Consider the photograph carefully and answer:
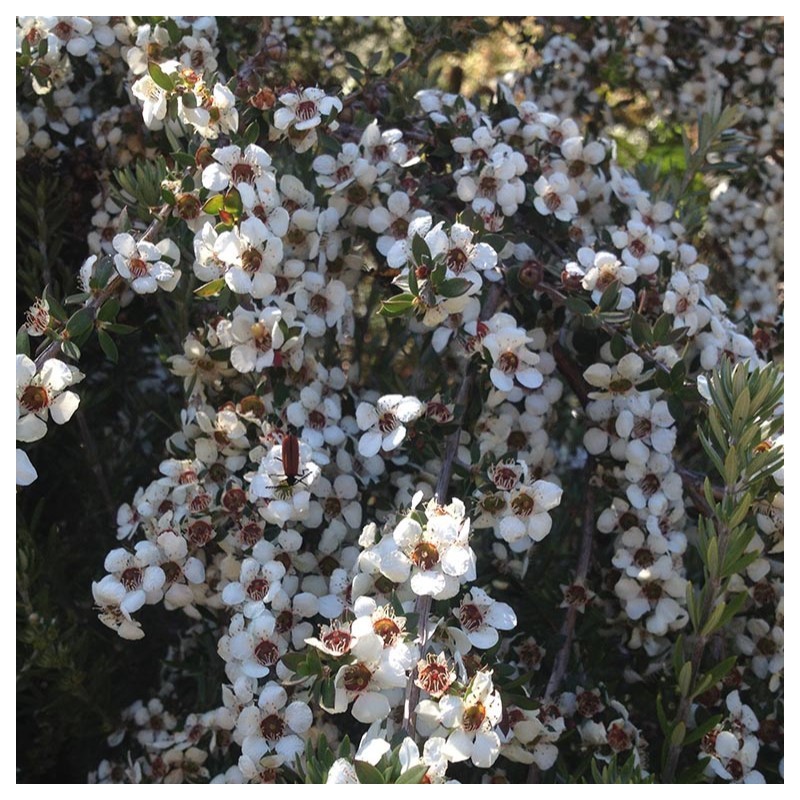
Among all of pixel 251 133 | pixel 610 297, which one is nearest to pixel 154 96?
pixel 251 133

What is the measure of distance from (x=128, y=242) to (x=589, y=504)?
679 mm

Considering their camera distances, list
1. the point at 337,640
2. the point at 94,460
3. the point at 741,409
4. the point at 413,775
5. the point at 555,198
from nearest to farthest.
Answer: the point at 413,775, the point at 337,640, the point at 741,409, the point at 555,198, the point at 94,460

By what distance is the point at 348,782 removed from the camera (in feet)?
2.72

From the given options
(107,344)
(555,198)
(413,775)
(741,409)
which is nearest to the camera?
(413,775)

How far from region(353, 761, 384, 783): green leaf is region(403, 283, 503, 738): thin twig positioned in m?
0.08

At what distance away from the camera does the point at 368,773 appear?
81 cm

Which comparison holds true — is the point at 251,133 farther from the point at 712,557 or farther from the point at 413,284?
the point at 712,557

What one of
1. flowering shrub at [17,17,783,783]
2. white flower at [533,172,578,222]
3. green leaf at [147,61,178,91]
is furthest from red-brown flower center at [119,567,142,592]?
white flower at [533,172,578,222]

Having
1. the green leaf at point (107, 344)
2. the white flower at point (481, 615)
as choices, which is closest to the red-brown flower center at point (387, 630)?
the white flower at point (481, 615)

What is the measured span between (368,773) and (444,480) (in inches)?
15.6

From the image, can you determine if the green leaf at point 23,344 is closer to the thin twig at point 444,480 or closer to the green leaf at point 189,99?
the green leaf at point 189,99

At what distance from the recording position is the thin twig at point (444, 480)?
910 millimetres

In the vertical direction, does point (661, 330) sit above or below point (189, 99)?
below

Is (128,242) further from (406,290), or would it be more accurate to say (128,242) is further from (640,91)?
(640,91)
